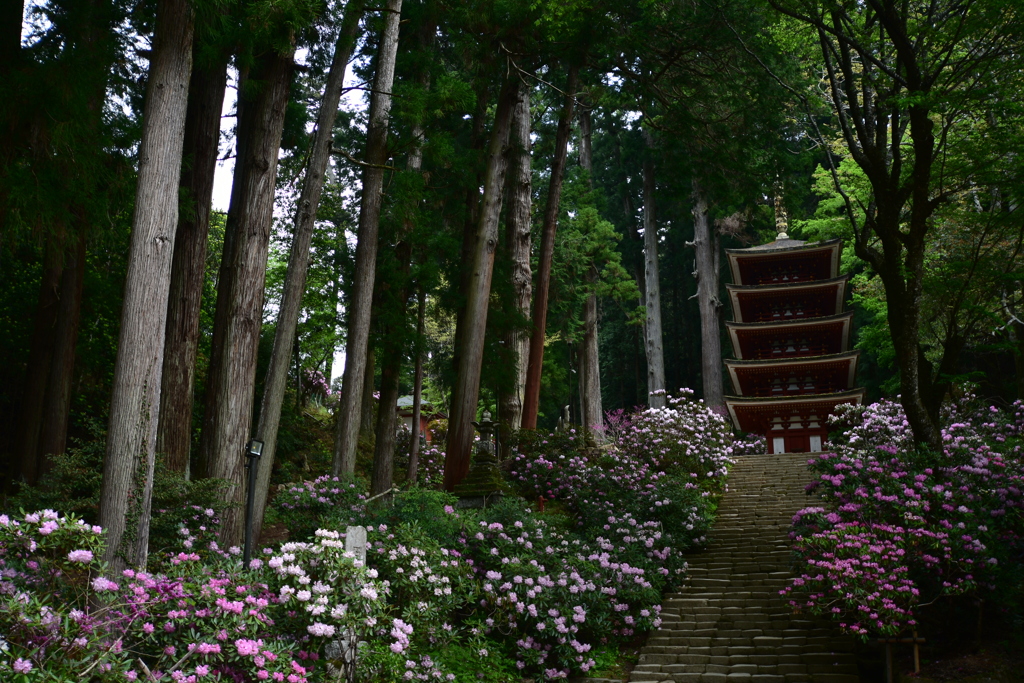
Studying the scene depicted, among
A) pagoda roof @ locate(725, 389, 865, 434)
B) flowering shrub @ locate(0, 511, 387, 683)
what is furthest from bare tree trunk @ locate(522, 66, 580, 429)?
pagoda roof @ locate(725, 389, 865, 434)

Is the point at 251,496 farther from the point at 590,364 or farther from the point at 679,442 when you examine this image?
the point at 590,364

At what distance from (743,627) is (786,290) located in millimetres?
17323

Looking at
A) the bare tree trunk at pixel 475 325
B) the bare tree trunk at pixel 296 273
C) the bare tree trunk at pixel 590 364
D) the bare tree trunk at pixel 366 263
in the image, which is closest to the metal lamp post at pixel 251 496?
the bare tree trunk at pixel 296 273

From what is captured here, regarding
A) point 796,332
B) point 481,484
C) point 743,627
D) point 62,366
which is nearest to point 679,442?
point 481,484

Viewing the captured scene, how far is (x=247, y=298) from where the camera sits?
7.67 meters

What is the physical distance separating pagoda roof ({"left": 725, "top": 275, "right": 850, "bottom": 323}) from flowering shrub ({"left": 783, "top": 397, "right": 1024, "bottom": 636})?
14007mm

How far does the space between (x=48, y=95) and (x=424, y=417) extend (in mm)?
17969

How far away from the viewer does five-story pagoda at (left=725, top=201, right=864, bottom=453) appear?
22641 millimetres

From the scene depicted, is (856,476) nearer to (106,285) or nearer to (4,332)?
(106,285)

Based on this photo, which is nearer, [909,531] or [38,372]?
[909,531]

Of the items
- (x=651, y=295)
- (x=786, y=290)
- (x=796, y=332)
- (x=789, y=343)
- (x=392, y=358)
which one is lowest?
(x=392, y=358)

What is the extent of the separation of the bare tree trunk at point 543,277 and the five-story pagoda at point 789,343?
10905mm

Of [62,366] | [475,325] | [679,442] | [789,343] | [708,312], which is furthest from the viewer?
[708,312]

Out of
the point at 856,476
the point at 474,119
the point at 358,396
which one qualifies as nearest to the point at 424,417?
the point at 474,119
